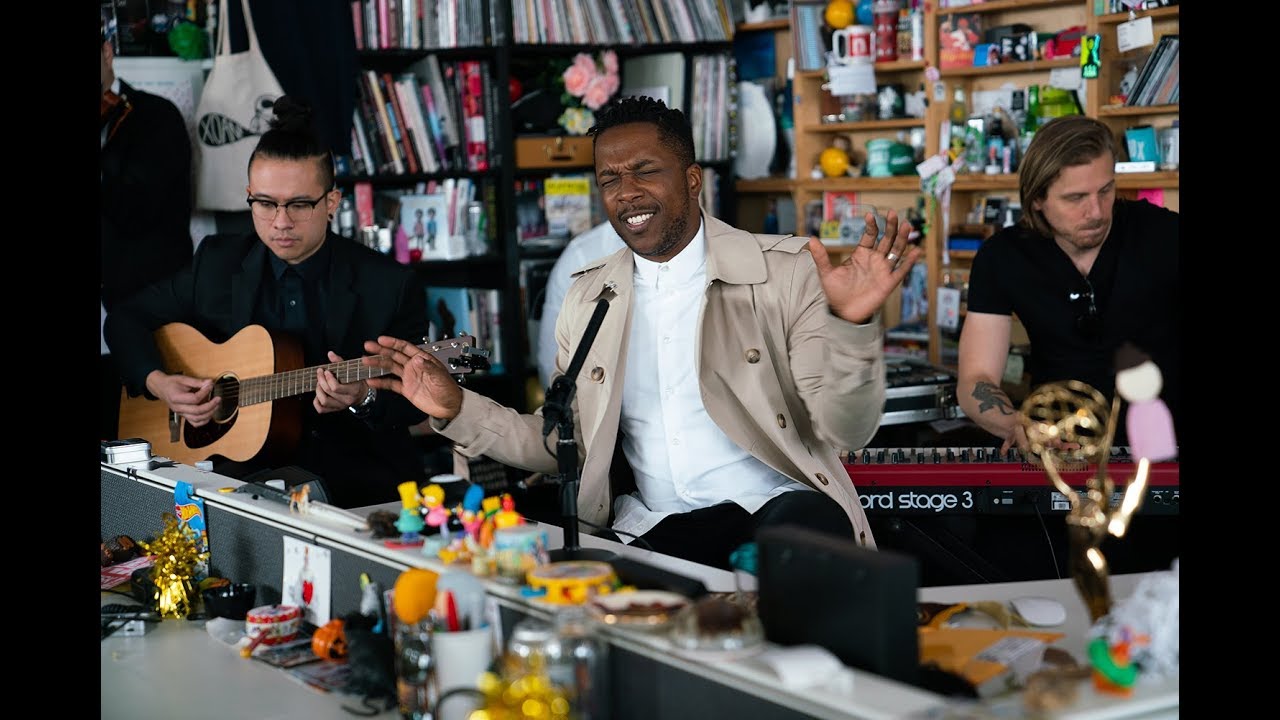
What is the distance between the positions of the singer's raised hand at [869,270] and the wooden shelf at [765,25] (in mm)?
3695

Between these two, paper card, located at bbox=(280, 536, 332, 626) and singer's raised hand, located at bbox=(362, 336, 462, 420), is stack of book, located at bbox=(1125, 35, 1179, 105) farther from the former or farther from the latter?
paper card, located at bbox=(280, 536, 332, 626)

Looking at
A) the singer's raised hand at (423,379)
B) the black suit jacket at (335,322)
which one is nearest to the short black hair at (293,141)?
the black suit jacket at (335,322)

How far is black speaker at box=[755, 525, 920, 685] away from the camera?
128cm

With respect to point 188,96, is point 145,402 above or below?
below

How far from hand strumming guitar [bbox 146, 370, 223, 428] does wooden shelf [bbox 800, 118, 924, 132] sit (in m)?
2.91

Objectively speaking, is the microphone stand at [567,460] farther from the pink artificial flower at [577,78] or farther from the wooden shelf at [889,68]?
the wooden shelf at [889,68]

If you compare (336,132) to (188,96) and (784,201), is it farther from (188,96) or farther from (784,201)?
(784,201)

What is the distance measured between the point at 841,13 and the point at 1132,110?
53.3 inches

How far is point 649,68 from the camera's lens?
528 centimetres

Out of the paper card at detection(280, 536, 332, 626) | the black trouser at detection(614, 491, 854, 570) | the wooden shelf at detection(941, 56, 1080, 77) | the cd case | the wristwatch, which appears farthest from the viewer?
the wooden shelf at detection(941, 56, 1080, 77)

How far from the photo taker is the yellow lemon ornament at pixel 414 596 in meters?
1.57

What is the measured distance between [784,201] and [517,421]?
3433 mm

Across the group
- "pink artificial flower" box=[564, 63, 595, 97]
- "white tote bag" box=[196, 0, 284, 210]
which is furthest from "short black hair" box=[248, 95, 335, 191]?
"pink artificial flower" box=[564, 63, 595, 97]

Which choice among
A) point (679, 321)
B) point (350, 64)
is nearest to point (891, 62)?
point (350, 64)
